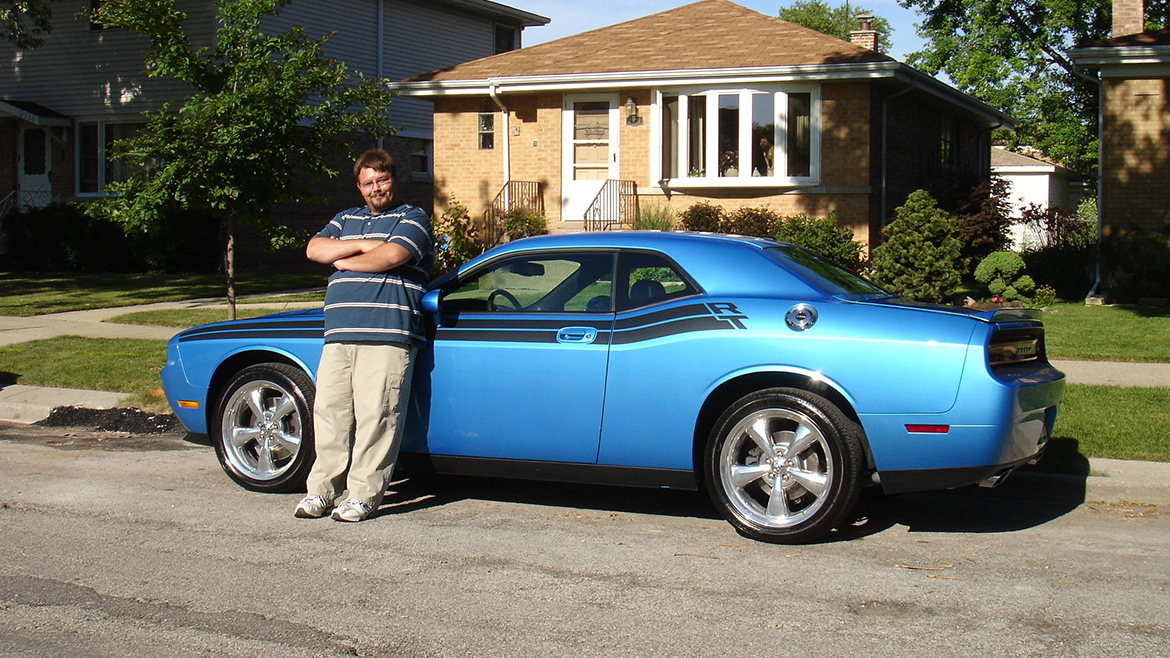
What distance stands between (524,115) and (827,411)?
17131mm

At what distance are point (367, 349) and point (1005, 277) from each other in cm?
1226

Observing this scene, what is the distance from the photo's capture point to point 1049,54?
36469 mm

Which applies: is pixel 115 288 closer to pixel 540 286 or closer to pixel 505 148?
pixel 505 148

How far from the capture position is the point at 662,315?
215 inches

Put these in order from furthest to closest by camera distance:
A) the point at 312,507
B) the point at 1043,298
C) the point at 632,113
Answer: the point at 632,113 < the point at 1043,298 < the point at 312,507

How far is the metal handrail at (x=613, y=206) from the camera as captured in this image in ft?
65.6

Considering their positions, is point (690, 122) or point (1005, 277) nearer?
point (1005, 277)

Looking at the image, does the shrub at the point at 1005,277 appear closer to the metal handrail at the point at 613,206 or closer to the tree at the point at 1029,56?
the metal handrail at the point at 613,206

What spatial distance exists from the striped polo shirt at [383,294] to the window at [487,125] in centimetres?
1644

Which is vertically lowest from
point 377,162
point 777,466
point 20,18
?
point 777,466

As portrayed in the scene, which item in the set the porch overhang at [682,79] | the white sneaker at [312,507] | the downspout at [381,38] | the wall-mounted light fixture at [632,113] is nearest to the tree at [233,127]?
the white sneaker at [312,507]

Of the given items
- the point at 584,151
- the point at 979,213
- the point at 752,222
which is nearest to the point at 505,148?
the point at 584,151

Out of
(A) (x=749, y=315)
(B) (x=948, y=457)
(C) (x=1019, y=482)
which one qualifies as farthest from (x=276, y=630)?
(C) (x=1019, y=482)

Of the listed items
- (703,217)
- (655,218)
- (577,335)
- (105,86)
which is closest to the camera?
(577,335)
